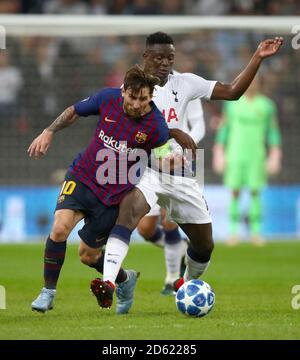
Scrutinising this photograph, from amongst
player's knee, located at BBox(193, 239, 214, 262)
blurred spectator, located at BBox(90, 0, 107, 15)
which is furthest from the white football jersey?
blurred spectator, located at BBox(90, 0, 107, 15)

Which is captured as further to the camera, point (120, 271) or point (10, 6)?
point (10, 6)

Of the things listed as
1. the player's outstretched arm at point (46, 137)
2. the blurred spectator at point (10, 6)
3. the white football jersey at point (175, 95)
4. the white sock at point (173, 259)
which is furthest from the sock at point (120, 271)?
the blurred spectator at point (10, 6)

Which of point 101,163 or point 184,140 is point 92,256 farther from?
point 184,140

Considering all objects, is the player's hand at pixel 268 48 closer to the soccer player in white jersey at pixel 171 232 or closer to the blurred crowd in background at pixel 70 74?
the soccer player in white jersey at pixel 171 232

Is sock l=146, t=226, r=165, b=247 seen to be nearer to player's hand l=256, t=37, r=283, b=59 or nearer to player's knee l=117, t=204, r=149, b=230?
player's knee l=117, t=204, r=149, b=230

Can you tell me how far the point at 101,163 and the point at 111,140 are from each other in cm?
20

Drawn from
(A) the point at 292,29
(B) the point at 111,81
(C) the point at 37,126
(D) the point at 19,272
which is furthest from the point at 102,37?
(D) the point at 19,272

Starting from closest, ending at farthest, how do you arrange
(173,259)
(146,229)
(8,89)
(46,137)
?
(46,137) → (173,259) → (146,229) → (8,89)

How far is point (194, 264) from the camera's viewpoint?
9.17 metres

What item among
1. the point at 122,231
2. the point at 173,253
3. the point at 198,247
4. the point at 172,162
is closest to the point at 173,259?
the point at 173,253

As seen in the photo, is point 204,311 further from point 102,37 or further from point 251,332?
point 102,37

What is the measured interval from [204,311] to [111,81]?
10059 mm

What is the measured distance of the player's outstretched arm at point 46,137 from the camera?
8.06 m

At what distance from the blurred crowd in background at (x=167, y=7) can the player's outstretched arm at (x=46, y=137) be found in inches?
477
